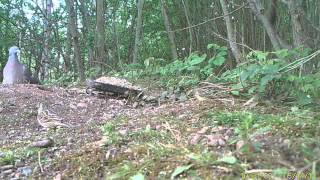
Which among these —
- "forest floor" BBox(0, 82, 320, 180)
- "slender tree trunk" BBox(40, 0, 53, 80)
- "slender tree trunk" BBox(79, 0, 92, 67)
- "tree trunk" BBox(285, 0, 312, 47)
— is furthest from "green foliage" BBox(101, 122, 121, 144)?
"slender tree trunk" BBox(40, 0, 53, 80)

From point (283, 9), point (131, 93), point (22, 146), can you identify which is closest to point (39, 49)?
point (283, 9)

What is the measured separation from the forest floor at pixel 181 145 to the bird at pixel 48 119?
5cm

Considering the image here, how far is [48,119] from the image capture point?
3.59 meters

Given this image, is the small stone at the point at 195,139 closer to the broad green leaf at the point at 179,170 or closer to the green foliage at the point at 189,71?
the broad green leaf at the point at 179,170

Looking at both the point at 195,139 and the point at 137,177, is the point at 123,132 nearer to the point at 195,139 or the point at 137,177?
the point at 195,139

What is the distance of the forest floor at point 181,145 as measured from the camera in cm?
191

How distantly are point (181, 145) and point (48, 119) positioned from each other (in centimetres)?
167

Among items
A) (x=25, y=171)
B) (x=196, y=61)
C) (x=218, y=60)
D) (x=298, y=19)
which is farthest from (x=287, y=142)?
(x=196, y=61)

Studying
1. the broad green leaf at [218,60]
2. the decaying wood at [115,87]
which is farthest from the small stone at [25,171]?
the broad green leaf at [218,60]

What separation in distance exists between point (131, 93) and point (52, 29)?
28.0 ft

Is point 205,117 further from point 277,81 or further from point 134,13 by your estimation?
point 134,13

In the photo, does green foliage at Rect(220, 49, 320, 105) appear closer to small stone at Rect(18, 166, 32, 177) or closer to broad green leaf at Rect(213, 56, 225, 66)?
broad green leaf at Rect(213, 56, 225, 66)

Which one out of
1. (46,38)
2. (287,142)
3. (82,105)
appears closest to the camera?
(287,142)

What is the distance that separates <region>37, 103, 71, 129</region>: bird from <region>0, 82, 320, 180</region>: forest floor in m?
0.05
